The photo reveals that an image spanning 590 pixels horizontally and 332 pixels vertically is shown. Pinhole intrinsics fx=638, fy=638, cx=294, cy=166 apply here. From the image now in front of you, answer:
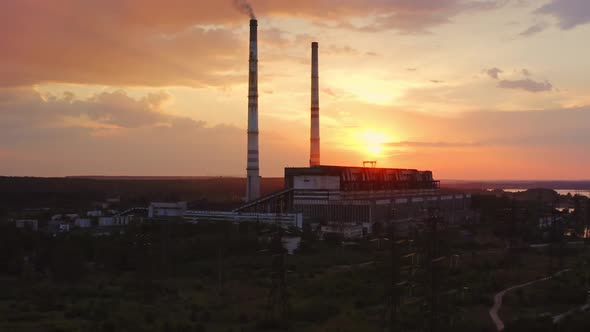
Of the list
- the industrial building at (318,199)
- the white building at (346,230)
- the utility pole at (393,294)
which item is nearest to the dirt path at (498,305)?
the utility pole at (393,294)

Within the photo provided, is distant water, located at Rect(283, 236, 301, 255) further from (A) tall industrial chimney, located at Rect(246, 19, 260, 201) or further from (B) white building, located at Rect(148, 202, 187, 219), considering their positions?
(A) tall industrial chimney, located at Rect(246, 19, 260, 201)

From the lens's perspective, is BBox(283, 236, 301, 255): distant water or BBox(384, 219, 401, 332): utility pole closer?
BBox(384, 219, 401, 332): utility pole

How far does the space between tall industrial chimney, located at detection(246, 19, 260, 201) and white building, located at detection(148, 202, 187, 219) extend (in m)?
8.70

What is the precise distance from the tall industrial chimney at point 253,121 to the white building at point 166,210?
8.70 m

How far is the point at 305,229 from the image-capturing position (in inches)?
2500

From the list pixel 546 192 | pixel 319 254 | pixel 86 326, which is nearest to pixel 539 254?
pixel 319 254

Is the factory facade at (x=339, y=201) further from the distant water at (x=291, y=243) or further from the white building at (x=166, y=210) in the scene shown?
the distant water at (x=291, y=243)

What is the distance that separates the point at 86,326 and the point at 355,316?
10922 millimetres

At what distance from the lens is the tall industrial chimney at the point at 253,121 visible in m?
74.4

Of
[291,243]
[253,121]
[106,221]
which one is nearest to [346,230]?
[291,243]

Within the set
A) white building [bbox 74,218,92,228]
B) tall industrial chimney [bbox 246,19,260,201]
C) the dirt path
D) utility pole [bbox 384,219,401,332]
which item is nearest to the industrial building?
tall industrial chimney [bbox 246,19,260,201]

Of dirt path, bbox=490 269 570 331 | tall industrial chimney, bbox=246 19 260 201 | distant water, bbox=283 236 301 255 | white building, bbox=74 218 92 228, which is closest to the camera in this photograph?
dirt path, bbox=490 269 570 331

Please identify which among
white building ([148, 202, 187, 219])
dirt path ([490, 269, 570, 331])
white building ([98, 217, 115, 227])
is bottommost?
dirt path ([490, 269, 570, 331])

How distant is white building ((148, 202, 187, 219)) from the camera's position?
7137 cm
